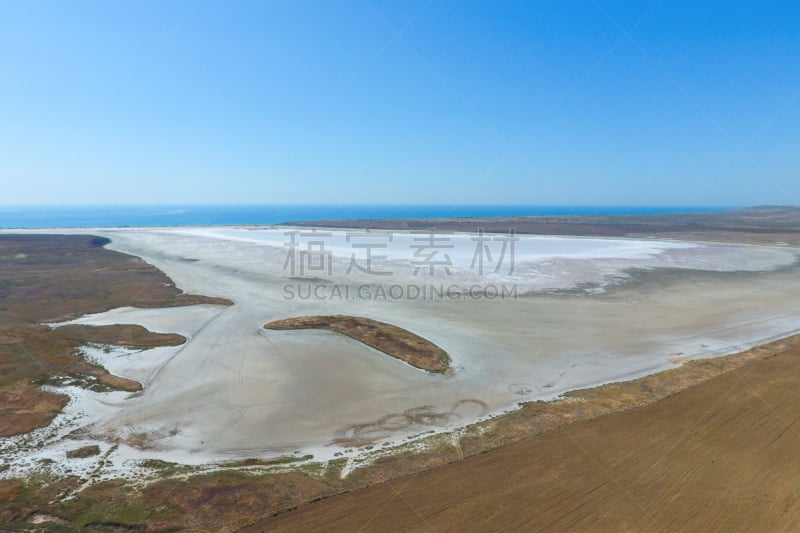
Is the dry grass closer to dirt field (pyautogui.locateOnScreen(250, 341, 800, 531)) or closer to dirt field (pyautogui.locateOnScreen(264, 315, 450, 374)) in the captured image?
dirt field (pyautogui.locateOnScreen(264, 315, 450, 374))

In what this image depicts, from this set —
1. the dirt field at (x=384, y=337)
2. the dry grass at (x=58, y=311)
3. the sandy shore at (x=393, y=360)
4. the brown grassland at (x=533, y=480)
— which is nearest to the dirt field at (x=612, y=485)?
the brown grassland at (x=533, y=480)

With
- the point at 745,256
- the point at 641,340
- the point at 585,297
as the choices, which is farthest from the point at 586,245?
the point at 641,340

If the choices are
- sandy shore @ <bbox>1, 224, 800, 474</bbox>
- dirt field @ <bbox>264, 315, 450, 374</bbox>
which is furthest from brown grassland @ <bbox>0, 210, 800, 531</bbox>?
dirt field @ <bbox>264, 315, 450, 374</bbox>

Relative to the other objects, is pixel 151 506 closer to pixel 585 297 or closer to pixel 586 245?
pixel 585 297

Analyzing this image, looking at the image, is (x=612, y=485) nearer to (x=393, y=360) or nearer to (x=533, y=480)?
(x=533, y=480)

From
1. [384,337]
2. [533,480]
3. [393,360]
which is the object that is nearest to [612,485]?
[533,480]

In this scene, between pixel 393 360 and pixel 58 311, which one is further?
pixel 58 311
